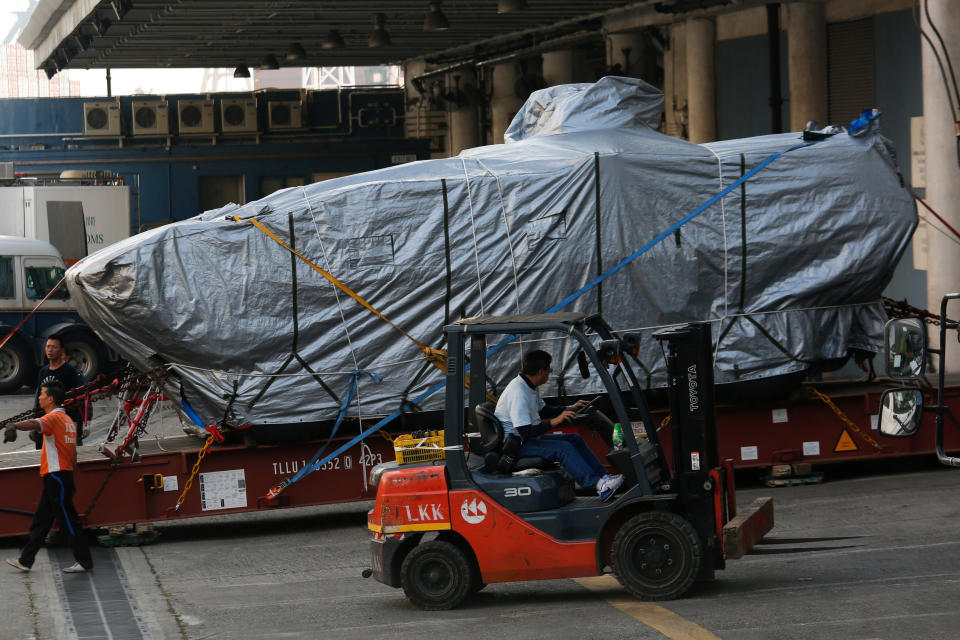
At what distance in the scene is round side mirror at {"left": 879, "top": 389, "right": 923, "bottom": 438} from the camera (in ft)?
21.6

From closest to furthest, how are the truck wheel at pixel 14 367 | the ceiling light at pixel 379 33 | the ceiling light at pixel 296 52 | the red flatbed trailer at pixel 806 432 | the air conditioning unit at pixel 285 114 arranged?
the red flatbed trailer at pixel 806 432, the truck wheel at pixel 14 367, the ceiling light at pixel 379 33, the ceiling light at pixel 296 52, the air conditioning unit at pixel 285 114

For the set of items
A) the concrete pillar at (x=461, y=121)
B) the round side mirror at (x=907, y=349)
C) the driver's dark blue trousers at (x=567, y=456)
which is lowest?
the driver's dark blue trousers at (x=567, y=456)

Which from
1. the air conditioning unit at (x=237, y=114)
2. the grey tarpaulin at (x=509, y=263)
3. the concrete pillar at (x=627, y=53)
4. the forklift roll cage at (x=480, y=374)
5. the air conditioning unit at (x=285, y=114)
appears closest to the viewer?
the forklift roll cage at (x=480, y=374)

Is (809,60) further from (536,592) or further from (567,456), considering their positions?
(536,592)

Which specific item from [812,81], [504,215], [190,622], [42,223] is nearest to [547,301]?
[504,215]

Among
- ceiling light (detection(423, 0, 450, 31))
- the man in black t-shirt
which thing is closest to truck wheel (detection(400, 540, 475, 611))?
the man in black t-shirt

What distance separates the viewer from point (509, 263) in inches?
472

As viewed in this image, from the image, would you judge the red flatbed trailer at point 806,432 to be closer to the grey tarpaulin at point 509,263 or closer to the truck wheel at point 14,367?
the grey tarpaulin at point 509,263

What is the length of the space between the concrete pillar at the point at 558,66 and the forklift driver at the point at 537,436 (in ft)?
73.2

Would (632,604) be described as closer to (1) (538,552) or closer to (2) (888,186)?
(1) (538,552)

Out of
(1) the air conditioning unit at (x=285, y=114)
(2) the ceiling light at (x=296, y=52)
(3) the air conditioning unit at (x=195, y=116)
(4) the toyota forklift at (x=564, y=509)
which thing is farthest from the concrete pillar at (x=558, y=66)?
(4) the toyota forklift at (x=564, y=509)

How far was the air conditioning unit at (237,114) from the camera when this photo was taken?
36000 millimetres

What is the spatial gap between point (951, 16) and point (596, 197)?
6.24m

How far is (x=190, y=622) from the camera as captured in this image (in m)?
8.62
